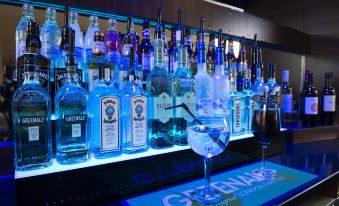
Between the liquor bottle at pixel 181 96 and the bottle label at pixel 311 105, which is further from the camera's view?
the bottle label at pixel 311 105

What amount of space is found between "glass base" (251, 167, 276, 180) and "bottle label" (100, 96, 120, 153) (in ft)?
1.63

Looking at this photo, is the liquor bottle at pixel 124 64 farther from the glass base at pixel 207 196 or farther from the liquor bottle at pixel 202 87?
the glass base at pixel 207 196

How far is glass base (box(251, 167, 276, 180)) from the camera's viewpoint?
2.61ft

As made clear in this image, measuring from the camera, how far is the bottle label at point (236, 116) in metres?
0.95

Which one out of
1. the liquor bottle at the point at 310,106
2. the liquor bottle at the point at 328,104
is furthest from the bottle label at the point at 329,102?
the liquor bottle at the point at 310,106

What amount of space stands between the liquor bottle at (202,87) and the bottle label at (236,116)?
118mm

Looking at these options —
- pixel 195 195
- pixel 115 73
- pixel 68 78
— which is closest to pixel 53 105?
pixel 68 78

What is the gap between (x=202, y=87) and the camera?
2.96 feet

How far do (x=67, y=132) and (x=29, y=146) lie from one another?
9 cm

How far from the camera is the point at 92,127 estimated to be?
651mm

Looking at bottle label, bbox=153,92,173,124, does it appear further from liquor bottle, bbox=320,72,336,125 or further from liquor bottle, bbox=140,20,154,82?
liquor bottle, bbox=320,72,336,125

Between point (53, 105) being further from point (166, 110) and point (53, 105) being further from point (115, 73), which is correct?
point (166, 110)

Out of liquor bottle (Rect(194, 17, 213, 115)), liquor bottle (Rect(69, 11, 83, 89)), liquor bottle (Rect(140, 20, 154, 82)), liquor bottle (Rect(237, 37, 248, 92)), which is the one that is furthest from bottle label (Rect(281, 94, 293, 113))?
liquor bottle (Rect(69, 11, 83, 89))

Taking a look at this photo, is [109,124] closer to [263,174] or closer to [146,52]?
[146,52]
